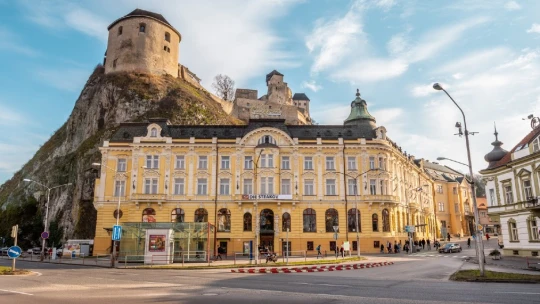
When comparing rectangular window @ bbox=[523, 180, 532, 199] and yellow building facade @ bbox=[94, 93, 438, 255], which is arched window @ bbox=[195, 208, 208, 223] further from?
rectangular window @ bbox=[523, 180, 532, 199]

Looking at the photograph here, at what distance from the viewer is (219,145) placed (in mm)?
51250

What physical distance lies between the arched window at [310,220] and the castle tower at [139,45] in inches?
2129

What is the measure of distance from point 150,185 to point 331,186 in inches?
878

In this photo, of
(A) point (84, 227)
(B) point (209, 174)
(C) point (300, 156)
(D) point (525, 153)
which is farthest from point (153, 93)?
(D) point (525, 153)

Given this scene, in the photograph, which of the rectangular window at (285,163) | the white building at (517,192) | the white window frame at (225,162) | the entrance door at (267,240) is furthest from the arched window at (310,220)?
the white building at (517,192)

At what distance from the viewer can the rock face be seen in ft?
225

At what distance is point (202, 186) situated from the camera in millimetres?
50438

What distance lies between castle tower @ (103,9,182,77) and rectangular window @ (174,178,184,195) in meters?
44.2

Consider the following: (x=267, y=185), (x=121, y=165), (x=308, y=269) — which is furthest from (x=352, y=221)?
(x=121, y=165)

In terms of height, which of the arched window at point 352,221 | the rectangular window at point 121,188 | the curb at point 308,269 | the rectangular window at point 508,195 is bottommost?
the curb at point 308,269

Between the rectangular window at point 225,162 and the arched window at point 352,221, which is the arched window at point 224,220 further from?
the arched window at point 352,221

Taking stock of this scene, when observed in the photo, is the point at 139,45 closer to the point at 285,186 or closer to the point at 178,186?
the point at 178,186

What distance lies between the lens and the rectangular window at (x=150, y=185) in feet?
164

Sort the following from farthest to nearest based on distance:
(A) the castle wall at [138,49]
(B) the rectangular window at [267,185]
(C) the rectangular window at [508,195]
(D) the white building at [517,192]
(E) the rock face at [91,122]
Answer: (A) the castle wall at [138,49]
(E) the rock face at [91,122]
(B) the rectangular window at [267,185]
(C) the rectangular window at [508,195]
(D) the white building at [517,192]
